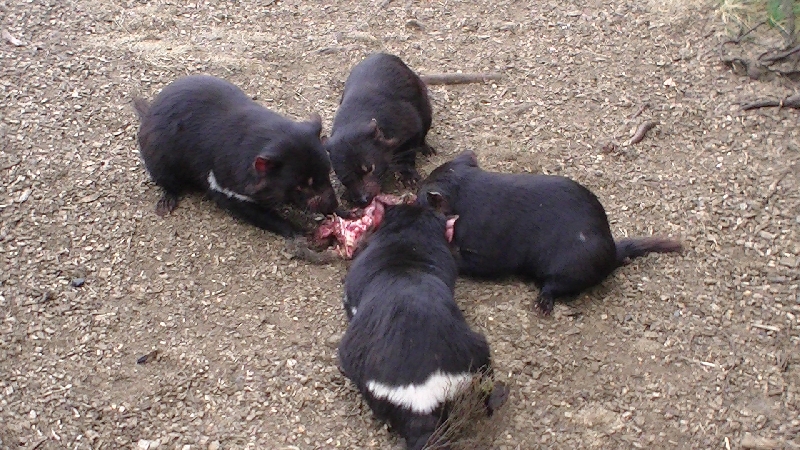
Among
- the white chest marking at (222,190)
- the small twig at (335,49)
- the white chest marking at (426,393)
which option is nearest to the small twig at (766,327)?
the white chest marking at (426,393)

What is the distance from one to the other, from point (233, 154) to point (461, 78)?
2337 millimetres

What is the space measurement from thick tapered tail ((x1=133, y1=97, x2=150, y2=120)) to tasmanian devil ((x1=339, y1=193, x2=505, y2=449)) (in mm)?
2475

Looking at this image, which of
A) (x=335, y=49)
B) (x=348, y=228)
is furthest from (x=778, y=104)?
(x=335, y=49)

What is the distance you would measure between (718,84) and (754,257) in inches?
78.8

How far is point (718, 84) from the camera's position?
6.13m

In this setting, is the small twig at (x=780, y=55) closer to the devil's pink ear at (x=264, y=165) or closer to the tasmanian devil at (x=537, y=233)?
the tasmanian devil at (x=537, y=233)

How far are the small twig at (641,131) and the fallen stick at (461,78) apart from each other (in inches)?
51.5

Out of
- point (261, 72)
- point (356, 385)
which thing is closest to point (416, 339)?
point (356, 385)

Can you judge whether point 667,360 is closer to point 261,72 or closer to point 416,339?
point 416,339

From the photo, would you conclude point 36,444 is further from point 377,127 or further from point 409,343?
point 377,127

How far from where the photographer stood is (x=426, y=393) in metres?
3.46

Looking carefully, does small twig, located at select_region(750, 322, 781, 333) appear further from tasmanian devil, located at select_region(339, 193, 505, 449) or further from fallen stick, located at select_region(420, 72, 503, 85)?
fallen stick, located at select_region(420, 72, 503, 85)

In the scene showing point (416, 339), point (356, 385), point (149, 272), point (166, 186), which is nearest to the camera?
point (416, 339)

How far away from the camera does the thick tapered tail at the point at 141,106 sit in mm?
5680
